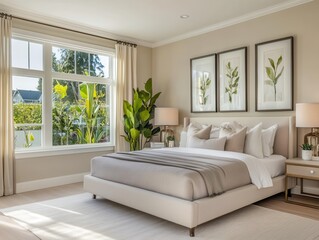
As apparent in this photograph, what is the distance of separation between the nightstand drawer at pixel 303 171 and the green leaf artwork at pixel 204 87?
218cm

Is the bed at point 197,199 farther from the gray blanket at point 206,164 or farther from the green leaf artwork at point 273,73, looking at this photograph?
the green leaf artwork at point 273,73

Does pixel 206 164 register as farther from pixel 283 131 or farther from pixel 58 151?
pixel 58 151

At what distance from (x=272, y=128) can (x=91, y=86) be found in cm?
349

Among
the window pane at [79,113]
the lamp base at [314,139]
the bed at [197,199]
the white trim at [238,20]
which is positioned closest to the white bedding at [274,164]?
the bed at [197,199]

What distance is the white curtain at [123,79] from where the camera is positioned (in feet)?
19.2

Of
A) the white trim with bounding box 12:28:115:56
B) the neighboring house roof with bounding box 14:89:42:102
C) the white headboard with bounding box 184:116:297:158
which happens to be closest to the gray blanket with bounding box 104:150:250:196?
the white headboard with bounding box 184:116:297:158

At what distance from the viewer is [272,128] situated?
432 cm

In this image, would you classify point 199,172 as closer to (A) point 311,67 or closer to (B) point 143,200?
(B) point 143,200

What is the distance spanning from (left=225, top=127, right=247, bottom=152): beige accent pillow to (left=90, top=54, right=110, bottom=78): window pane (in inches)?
119

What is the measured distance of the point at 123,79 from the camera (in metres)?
5.92

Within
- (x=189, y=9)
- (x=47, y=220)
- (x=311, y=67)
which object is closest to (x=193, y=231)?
(x=47, y=220)

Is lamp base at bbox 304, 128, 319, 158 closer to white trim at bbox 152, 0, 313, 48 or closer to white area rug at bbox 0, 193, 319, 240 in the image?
white area rug at bbox 0, 193, 319, 240

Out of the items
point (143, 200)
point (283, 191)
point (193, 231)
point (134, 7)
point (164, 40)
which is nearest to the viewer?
point (193, 231)

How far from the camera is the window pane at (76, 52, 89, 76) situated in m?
5.49
